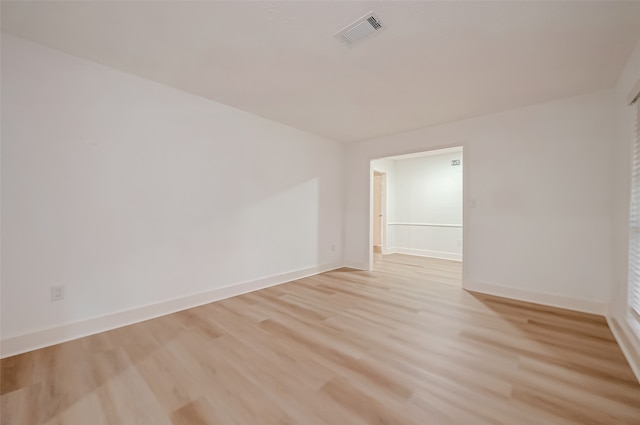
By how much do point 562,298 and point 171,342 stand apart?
164 inches

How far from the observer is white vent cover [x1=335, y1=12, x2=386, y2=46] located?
1725 millimetres

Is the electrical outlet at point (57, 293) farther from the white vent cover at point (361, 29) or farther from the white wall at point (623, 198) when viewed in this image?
the white wall at point (623, 198)

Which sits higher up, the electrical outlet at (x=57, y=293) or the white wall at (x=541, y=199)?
the white wall at (x=541, y=199)

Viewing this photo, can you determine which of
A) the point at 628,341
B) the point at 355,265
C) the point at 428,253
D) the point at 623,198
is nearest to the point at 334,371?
the point at 628,341

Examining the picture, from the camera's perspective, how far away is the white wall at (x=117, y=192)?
1.96m

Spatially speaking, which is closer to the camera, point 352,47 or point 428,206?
point 352,47

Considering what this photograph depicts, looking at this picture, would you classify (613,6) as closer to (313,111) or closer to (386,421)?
(313,111)

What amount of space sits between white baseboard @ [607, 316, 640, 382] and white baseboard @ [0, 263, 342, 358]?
11.6 feet

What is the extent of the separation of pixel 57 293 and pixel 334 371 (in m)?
2.37

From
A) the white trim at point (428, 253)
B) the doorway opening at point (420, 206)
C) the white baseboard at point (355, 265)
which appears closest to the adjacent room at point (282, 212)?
the white baseboard at point (355, 265)

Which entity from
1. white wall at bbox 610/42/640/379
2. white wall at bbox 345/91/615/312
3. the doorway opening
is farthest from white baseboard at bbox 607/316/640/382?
the doorway opening

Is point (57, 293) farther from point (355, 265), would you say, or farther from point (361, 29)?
point (355, 265)

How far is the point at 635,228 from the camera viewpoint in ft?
6.85

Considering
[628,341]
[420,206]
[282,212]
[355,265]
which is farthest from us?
[420,206]
